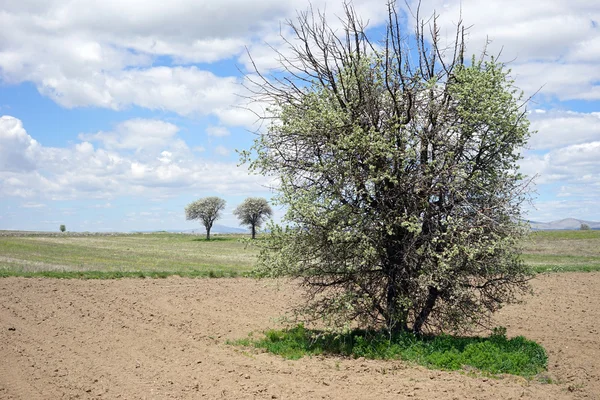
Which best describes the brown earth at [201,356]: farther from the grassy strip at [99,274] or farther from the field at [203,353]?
the grassy strip at [99,274]

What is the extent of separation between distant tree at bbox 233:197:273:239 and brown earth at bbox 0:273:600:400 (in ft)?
274

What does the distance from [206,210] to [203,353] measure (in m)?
105

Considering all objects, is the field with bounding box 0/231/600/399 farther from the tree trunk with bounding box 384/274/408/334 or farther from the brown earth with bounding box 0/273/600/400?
the tree trunk with bounding box 384/274/408/334

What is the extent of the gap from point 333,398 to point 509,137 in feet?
26.5

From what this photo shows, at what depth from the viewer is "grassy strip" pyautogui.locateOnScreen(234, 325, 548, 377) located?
12516mm

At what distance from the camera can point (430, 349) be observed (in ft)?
44.5

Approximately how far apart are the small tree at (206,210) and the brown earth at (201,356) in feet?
304

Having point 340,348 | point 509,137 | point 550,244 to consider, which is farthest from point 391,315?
point 550,244

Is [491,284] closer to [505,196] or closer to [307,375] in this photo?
[505,196]

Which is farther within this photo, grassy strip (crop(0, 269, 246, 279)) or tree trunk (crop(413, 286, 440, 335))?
grassy strip (crop(0, 269, 246, 279))

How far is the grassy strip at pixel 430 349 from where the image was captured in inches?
493

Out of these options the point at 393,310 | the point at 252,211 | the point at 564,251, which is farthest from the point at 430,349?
the point at 252,211

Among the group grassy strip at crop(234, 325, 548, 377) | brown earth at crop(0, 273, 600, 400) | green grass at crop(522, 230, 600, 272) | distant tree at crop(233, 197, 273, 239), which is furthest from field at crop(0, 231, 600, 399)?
distant tree at crop(233, 197, 273, 239)

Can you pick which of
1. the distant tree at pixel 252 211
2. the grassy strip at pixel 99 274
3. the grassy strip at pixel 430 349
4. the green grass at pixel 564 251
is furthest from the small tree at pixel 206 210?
the grassy strip at pixel 430 349
